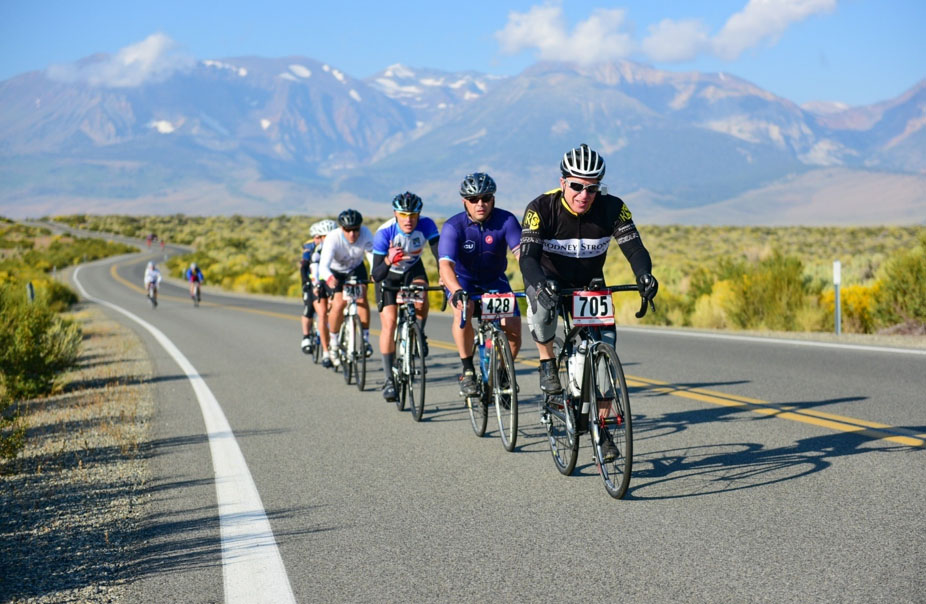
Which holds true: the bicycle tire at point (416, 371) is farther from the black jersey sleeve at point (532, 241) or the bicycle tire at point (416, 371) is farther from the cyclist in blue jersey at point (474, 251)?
the black jersey sleeve at point (532, 241)

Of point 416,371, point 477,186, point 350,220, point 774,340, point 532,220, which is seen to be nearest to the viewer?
point 532,220

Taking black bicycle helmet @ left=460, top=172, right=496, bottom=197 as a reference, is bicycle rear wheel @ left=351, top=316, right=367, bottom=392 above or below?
below

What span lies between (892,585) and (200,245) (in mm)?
106511

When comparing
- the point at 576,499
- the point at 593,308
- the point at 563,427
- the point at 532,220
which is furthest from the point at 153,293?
the point at 576,499

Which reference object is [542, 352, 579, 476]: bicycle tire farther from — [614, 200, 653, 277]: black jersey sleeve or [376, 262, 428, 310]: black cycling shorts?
[376, 262, 428, 310]: black cycling shorts

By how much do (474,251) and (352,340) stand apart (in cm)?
385

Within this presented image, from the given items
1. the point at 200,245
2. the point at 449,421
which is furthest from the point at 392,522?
the point at 200,245

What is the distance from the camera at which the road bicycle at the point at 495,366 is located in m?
7.30

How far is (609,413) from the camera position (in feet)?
19.6

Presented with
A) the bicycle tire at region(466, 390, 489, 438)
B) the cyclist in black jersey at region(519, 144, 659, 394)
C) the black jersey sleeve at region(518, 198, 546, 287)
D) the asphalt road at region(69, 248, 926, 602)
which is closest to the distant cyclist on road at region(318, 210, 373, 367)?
the asphalt road at region(69, 248, 926, 602)

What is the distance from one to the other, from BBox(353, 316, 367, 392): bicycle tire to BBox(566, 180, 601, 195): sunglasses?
5190mm

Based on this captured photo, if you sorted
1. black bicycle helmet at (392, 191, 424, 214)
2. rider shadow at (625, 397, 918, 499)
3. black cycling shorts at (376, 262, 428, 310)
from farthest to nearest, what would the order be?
black cycling shorts at (376, 262, 428, 310) → black bicycle helmet at (392, 191, 424, 214) → rider shadow at (625, 397, 918, 499)

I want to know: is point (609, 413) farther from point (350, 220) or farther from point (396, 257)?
point (350, 220)

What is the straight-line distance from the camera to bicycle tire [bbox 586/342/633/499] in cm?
577
